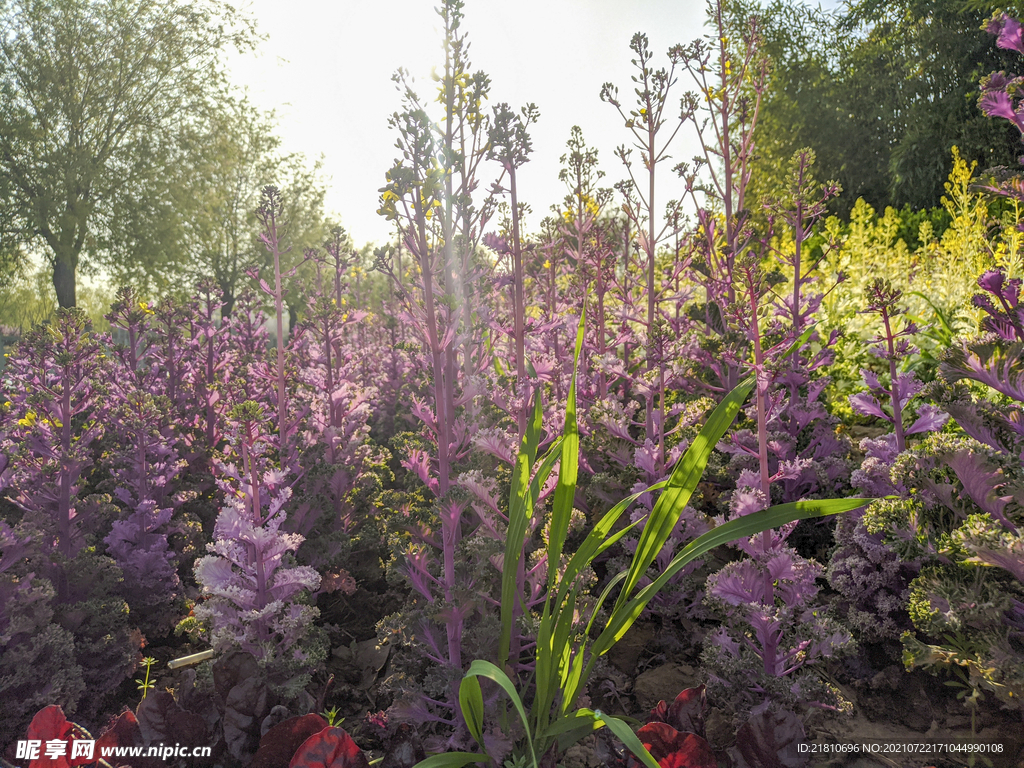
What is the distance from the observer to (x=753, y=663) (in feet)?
6.02

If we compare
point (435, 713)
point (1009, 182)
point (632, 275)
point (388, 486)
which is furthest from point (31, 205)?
point (1009, 182)

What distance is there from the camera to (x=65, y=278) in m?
15.5

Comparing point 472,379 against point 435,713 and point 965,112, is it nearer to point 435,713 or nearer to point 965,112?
point 435,713

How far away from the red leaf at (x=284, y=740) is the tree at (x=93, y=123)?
17.5 m

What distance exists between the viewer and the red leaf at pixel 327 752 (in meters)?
1.62

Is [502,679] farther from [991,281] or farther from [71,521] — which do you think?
[71,521]

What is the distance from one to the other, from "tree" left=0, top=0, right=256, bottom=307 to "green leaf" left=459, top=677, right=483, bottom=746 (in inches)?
704

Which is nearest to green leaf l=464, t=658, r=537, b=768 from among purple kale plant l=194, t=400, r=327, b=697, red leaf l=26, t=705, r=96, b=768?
purple kale plant l=194, t=400, r=327, b=697

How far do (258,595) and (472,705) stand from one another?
96 cm

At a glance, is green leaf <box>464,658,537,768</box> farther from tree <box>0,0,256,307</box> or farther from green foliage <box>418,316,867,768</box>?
tree <box>0,0,256,307</box>

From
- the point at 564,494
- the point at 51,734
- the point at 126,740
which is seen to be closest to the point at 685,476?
the point at 564,494

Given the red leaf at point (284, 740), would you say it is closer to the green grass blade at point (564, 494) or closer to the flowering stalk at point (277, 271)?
the green grass blade at point (564, 494)

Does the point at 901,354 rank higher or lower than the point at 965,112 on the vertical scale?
lower

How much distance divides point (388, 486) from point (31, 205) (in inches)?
630
